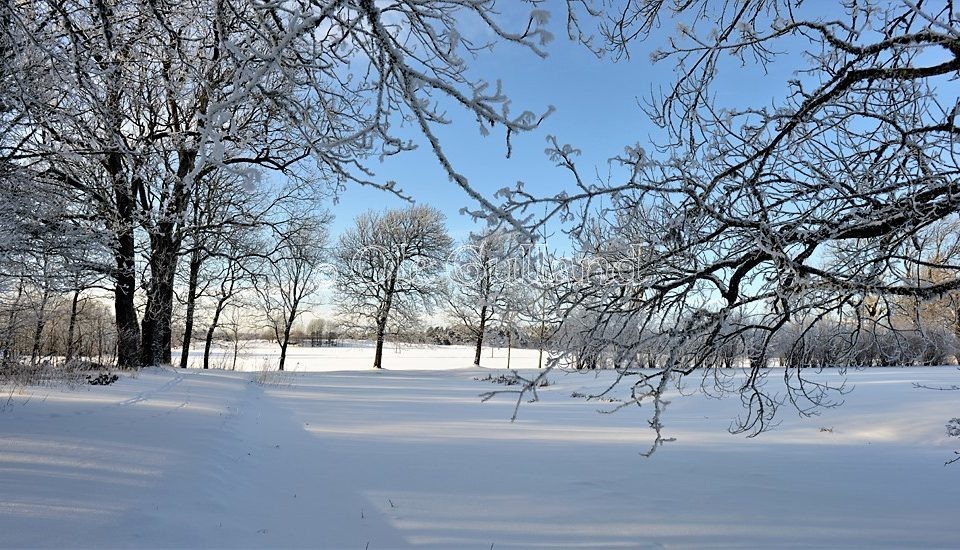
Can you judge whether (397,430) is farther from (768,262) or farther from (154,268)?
(154,268)

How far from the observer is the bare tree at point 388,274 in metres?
24.8

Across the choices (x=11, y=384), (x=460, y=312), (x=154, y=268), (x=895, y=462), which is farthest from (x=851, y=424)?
(x=460, y=312)

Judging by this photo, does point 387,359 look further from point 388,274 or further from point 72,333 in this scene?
point 72,333

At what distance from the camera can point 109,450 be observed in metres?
4.17

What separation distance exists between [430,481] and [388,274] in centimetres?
2100

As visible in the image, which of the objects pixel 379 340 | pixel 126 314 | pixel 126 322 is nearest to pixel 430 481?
pixel 126 322

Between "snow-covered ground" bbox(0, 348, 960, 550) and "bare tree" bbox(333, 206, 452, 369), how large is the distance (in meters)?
16.5

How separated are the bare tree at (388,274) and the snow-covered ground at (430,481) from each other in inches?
651

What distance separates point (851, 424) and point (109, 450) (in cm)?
1011

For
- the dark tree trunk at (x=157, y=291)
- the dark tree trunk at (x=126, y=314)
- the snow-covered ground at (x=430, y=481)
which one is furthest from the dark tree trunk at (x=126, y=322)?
the snow-covered ground at (x=430, y=481)

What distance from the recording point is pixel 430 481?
4688 mm

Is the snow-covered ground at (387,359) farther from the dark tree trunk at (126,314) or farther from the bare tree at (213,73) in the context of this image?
the bare tree at (213,73)

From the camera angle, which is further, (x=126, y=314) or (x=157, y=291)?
(x=126, y=314)

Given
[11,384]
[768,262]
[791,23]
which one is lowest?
[11,384]
